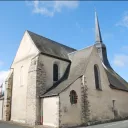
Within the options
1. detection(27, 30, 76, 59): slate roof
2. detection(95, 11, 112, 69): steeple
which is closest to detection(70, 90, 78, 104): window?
detection(27, 30, 76, 59): slate roof

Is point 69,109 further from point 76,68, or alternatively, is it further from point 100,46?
point 100,46

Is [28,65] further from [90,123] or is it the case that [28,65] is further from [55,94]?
[90,123]

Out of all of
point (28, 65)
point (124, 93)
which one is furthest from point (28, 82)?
point (124, 93)

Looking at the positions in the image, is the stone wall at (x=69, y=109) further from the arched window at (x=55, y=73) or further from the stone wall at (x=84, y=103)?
the arched window at (x=55, y=73)

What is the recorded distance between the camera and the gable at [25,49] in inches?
780

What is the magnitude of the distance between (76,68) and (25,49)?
253 inches

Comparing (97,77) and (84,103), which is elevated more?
(97,77)

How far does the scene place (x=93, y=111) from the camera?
17.7 m

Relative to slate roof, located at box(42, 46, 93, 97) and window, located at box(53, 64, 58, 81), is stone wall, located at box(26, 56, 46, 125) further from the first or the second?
window, located at box(53, 64, 58, 81)

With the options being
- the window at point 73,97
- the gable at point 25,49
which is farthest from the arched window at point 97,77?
the gable at point 25,49

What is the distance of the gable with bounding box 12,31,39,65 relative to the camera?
19809 mm

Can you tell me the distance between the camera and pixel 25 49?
21.1m

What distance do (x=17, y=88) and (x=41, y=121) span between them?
5973mm

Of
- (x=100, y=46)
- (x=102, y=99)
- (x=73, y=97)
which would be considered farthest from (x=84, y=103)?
(x=100, y=46)
